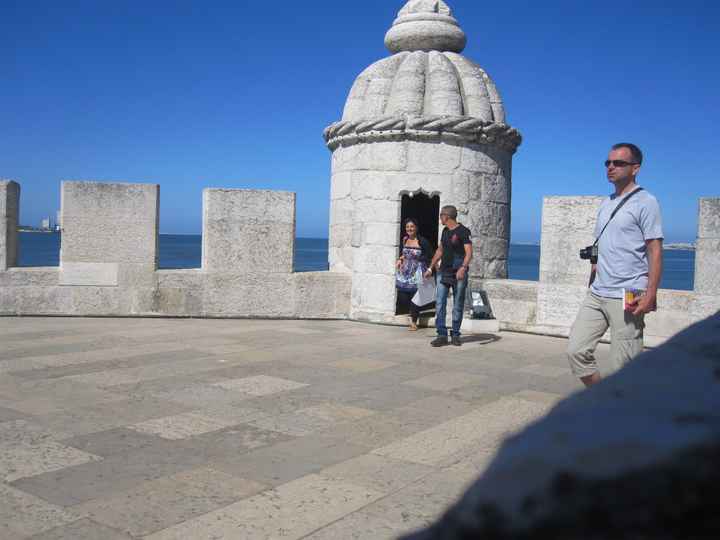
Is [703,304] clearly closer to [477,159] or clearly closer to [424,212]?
[477,159]

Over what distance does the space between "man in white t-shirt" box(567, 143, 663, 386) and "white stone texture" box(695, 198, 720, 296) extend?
11.6 feet

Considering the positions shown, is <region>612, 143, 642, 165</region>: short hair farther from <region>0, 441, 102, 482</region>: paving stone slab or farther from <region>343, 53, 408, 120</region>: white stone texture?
<region>343, 53, 408, 120</region>: white stone texture

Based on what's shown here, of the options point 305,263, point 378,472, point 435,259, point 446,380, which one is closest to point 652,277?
point 378,472

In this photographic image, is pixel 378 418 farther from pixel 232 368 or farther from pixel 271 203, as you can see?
pixel 271 203

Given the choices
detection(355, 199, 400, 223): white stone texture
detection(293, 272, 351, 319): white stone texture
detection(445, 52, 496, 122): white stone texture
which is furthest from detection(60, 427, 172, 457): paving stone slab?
detection(445, 52, 496, 122): white stone texture

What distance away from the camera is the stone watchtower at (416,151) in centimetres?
834

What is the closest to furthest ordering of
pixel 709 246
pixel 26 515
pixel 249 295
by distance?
pixel 26 515 → pixel 709 246 → pixel 249 295

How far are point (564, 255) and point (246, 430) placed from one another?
198 inches

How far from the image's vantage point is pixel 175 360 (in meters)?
5.71

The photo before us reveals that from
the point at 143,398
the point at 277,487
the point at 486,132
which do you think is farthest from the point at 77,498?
the point at 486,132

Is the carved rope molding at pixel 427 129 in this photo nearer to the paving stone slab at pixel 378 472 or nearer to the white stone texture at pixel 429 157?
the white stone texture at pixel 429 157

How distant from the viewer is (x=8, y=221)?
7.97 m

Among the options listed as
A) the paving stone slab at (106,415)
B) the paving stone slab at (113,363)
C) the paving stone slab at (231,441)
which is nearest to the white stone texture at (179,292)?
the paving stone slab at (113,363)

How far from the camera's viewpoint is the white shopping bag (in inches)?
310
